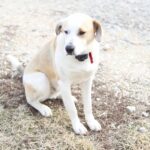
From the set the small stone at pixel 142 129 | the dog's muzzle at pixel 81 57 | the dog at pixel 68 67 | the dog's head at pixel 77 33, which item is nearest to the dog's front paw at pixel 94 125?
the dog at pixel 68 67

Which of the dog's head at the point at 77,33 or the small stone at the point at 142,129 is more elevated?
the dog's head at the point at 77,33

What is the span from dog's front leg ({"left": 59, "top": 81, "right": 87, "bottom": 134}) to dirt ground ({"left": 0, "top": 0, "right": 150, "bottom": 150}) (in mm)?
67

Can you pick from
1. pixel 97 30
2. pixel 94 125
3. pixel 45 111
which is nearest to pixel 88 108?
pixel 94 125

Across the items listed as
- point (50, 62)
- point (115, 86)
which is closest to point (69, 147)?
point (50, 62)

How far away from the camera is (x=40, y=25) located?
618 centimetres

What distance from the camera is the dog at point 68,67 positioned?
337 cm

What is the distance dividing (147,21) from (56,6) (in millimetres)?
1480

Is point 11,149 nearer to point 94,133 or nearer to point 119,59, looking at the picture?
point 94,133

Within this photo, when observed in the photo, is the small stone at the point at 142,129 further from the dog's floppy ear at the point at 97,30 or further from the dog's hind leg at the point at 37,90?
the dog's floppy ear at the point at 97,30

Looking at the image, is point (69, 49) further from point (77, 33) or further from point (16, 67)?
point (16, 67)

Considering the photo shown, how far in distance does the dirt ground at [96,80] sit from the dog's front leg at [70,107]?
0.22 feet

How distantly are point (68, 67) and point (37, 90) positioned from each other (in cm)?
57

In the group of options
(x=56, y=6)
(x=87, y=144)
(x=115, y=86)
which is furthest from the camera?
(x=56, y=6)

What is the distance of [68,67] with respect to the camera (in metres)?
3.60
